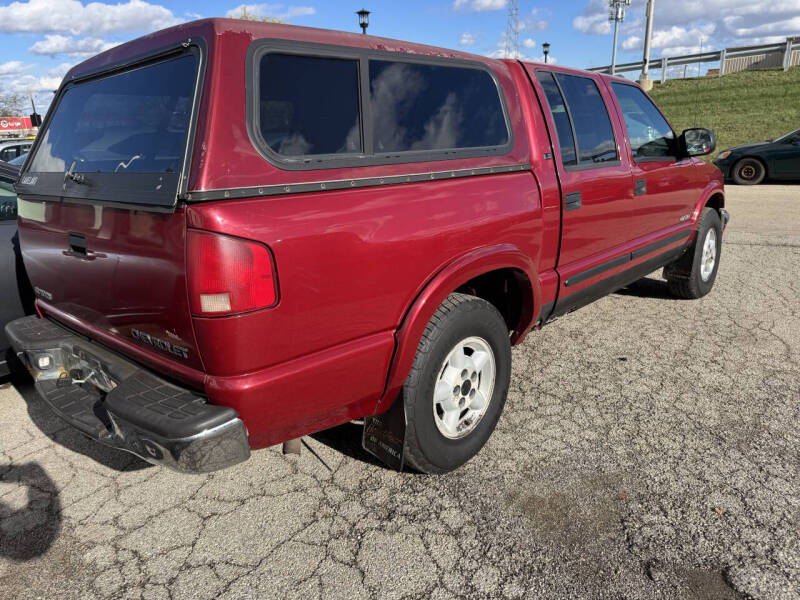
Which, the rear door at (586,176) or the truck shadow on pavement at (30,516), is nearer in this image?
the truck shadow on pavement at (30,516)

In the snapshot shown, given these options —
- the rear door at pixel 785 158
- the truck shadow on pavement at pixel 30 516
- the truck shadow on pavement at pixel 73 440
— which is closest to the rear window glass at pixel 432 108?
the truck shadow on pavement at pixel 73 440

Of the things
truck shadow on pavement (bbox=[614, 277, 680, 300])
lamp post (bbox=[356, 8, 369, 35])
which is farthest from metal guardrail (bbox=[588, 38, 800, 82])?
truck shadow on pavement (bbox=[614, 277, 680, 300])

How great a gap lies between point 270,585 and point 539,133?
2.52 metres

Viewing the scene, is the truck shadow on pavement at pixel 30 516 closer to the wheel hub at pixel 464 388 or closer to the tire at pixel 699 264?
the wheel hub at pixel 464 388

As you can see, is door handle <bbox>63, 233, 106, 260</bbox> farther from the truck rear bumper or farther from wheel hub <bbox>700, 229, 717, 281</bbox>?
wheel hub <bbox>700, 229, 717, 281</bbox>

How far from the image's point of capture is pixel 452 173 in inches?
101

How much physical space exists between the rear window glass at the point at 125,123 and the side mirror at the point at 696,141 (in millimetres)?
3760

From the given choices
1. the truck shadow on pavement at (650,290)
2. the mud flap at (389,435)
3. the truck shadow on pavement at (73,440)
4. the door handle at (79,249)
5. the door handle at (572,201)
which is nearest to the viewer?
the door handle at (79,249)

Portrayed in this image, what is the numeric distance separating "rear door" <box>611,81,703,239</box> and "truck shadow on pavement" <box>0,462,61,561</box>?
12.4ft

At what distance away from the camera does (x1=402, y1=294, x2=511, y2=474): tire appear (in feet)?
8.21

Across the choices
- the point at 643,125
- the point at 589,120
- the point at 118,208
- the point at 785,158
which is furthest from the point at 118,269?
the point at 785,158

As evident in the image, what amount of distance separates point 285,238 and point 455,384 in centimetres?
116

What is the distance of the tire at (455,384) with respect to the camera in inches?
98.5

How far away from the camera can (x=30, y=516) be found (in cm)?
256
